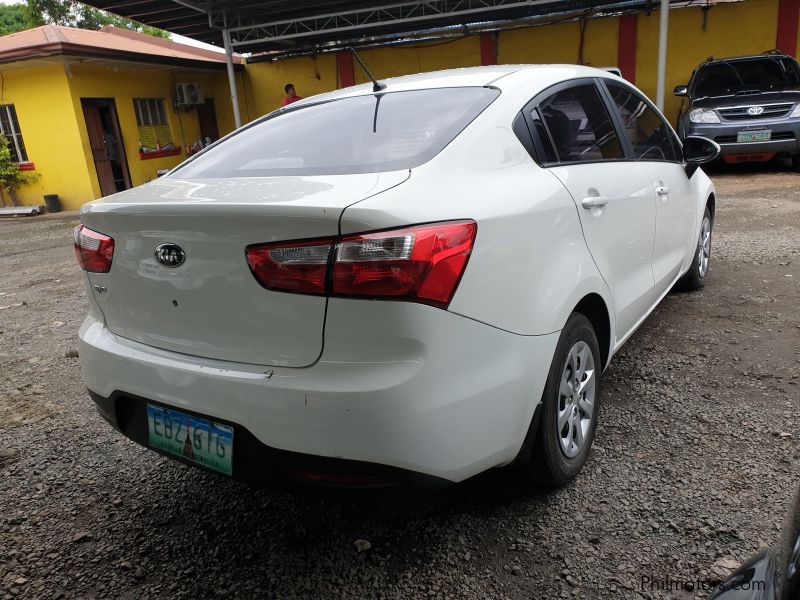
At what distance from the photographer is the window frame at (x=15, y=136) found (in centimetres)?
1314

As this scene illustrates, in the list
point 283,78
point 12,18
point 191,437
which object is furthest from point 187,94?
point 12,18

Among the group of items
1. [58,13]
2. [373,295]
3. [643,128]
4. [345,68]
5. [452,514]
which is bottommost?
[452,514]

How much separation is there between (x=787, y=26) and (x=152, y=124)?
1409 cm

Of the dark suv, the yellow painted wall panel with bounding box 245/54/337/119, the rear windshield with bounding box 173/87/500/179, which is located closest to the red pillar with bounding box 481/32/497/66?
the yellow painted wall panel with bounding box 245/54/337/119

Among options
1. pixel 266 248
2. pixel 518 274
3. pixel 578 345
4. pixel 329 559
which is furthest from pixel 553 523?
pixel 266 248

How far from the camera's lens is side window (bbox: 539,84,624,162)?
237 cm

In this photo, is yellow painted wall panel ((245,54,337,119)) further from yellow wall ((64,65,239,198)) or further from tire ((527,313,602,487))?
tire ((527,313,602,487))

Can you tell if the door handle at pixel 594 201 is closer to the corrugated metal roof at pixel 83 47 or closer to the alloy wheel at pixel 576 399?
the alloy wheel at pixel 576 399

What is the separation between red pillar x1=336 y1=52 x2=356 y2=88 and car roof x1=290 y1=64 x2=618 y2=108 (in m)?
13.7

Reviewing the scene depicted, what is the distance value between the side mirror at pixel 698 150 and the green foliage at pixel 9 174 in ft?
44.7

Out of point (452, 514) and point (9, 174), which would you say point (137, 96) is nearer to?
point (9, 174)

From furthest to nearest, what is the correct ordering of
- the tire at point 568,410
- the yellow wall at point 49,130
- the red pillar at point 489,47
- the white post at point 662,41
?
the red pillar at point 489,47 → the yellow wall at point 49,130 → the white post at point 662,41 → the tire at point 568,410

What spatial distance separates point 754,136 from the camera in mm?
9023

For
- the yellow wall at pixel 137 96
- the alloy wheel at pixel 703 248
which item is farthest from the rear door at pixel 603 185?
the yellow wall at pixel 137 96
